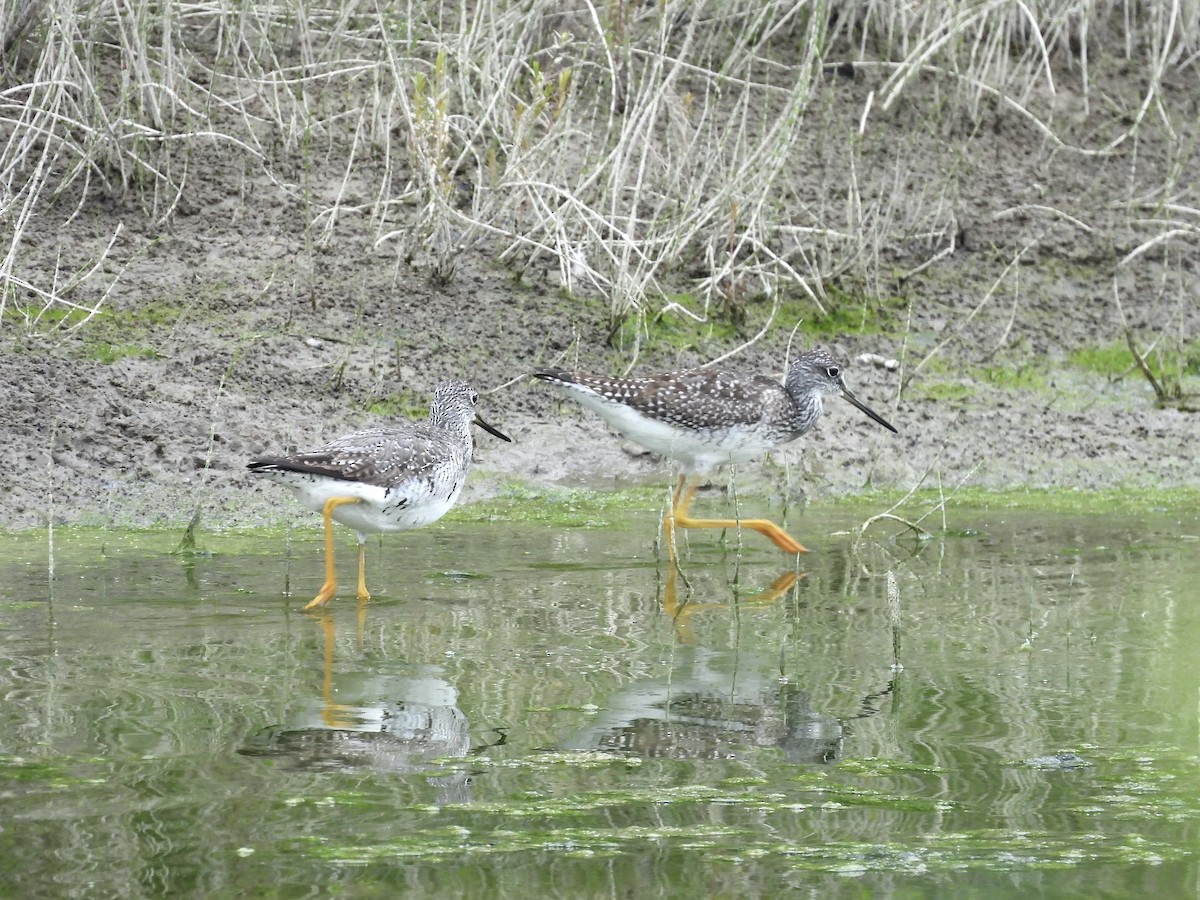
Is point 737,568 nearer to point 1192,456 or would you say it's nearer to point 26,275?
point 1192,456

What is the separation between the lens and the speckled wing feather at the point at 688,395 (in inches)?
323

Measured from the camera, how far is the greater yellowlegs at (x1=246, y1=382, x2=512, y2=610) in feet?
22.5

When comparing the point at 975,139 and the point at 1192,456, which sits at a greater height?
the point at 975,139

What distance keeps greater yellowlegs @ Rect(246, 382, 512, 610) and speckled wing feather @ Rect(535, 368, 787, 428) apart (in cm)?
89

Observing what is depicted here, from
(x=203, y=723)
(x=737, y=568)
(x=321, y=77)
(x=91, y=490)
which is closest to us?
(x=203, y=723)

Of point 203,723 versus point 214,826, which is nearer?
point 214,826

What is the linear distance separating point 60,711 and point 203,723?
44cm

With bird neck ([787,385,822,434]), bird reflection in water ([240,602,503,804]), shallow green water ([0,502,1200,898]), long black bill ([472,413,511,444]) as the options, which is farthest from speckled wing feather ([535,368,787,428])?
bird reflection in water ([240,602,503,804])

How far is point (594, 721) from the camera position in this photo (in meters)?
4.99

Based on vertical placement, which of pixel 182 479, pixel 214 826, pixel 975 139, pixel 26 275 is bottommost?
pixel 214 826

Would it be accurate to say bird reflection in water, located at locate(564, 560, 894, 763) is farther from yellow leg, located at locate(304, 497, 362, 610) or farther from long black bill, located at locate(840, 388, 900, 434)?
long black bill, located at locate(840, 388, 900, 434)

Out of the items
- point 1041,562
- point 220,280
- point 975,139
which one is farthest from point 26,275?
point 975,139

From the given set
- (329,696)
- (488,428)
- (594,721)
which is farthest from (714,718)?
(488,428)

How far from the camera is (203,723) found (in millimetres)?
4855
